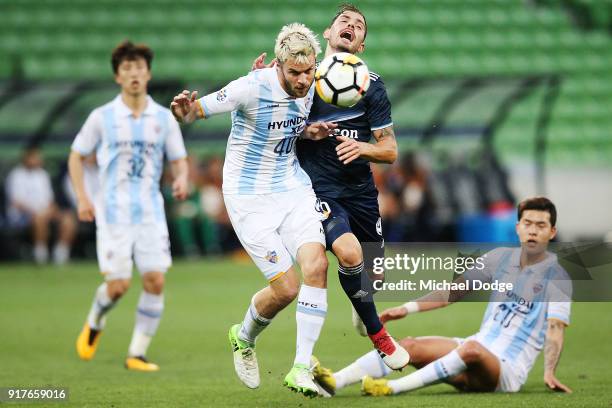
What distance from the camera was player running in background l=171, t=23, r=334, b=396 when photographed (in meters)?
6.16

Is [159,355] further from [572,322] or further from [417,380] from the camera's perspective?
[572,322]

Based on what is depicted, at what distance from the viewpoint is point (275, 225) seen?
6441 millimetres

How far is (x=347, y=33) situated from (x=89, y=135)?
107 inches

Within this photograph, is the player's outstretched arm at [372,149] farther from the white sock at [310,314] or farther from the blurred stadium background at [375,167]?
the blurred stadium background at [375,167]

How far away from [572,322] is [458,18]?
11.0 meters

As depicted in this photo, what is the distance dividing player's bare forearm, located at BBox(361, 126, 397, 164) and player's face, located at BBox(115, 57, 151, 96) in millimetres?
2565

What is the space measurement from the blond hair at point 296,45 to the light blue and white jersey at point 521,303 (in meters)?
1.74

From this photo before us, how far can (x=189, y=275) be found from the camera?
49.1 feet

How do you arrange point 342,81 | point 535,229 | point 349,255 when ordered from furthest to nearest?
1. point 535,229
2. point 349,255
3. point 342,81

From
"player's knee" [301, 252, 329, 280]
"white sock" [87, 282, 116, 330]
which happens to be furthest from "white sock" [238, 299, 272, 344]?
"white sock" [87, 282, 116, 330]

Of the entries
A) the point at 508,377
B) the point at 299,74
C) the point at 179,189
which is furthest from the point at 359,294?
the point at 179,189

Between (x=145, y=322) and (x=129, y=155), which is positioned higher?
(x=129, y=155)

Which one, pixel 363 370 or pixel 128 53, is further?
pixel 128 53

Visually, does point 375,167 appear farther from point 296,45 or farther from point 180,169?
point 296,45
